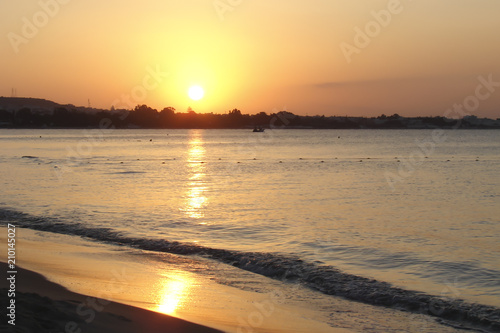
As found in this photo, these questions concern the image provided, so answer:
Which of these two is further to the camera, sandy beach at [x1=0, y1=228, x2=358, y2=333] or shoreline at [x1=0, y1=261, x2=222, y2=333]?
sandy beach at [x1=0, y1=228, x2=358, y2=333]

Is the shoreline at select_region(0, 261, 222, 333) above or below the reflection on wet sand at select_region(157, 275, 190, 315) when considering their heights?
above

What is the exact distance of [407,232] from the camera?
16938 mm

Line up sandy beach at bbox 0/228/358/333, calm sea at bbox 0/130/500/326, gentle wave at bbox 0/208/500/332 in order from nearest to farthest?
sandy beach at bbox 0/228/358/333 < gentle wave at bbox 0/208/500/332 < calm sea at bbox 0/130/500/326

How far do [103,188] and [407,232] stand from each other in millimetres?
18245

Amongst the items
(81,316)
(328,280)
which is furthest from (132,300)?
(328,280)

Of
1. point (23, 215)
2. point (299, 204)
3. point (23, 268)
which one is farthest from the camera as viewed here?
point (299, 204)

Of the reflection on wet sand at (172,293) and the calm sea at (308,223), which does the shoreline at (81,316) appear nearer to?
the reflection on wet sand at (172,293)

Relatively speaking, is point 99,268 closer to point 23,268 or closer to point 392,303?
point 23,268

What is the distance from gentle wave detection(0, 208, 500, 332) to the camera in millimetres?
9055

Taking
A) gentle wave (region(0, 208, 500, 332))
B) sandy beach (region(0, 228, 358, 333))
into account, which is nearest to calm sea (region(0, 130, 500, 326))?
gentle wave (region(0, 208, 500, 332))

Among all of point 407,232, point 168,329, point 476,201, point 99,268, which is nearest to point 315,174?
point 476,201

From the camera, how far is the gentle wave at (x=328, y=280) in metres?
9.05

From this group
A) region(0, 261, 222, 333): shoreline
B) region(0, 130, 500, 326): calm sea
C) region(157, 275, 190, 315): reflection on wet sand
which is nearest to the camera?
region(0, 261, 222, 333): shoreline

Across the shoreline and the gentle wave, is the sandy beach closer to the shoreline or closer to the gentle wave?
the shoreline
